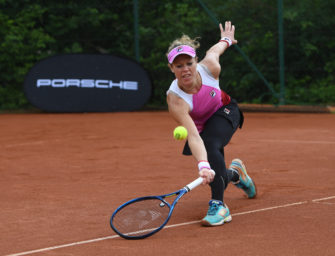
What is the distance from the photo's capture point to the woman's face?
477 centimetres

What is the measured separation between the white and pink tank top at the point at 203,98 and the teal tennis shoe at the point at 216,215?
0.72m

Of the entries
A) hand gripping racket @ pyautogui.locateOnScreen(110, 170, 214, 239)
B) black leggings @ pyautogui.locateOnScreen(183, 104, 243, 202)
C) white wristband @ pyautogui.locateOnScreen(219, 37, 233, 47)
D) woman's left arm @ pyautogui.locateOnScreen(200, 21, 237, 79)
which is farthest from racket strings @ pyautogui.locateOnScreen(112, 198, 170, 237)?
white wristband @ pyautogui.locateOnScreen(219, 37, 233, 47)

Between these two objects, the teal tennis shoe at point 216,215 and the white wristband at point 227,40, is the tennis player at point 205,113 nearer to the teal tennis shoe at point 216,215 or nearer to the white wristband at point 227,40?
the teal tennis shoe at point 216,215

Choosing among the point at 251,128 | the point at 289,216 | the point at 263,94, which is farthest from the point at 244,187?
the point at 263,94

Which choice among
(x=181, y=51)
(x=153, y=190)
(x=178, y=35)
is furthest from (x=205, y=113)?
(x=178, y=35)

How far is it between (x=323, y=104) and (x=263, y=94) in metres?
1.44

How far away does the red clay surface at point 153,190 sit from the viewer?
423 cm

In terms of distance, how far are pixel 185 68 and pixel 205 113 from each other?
1.80ft

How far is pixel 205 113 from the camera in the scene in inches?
204

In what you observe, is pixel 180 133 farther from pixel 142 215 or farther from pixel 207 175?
pixel 142 215

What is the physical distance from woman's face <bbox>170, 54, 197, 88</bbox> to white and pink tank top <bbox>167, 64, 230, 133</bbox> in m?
0.13

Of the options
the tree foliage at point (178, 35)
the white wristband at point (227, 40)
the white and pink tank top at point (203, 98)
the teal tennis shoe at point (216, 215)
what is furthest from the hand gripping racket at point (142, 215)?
the tree foliage at point (178, 35)

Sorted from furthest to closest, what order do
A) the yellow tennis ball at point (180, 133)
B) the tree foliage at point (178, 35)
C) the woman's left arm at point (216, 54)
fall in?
the tree foliage at point (178, 35) → the woman's left arm at point (216, 54) → the yellow tennis ball at point (180, 133)

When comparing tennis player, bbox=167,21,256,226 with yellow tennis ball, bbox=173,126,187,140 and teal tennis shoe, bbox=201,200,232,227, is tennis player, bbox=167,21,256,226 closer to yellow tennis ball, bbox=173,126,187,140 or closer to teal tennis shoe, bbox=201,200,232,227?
teal tennis shoe, bbox=201,200,232,227
